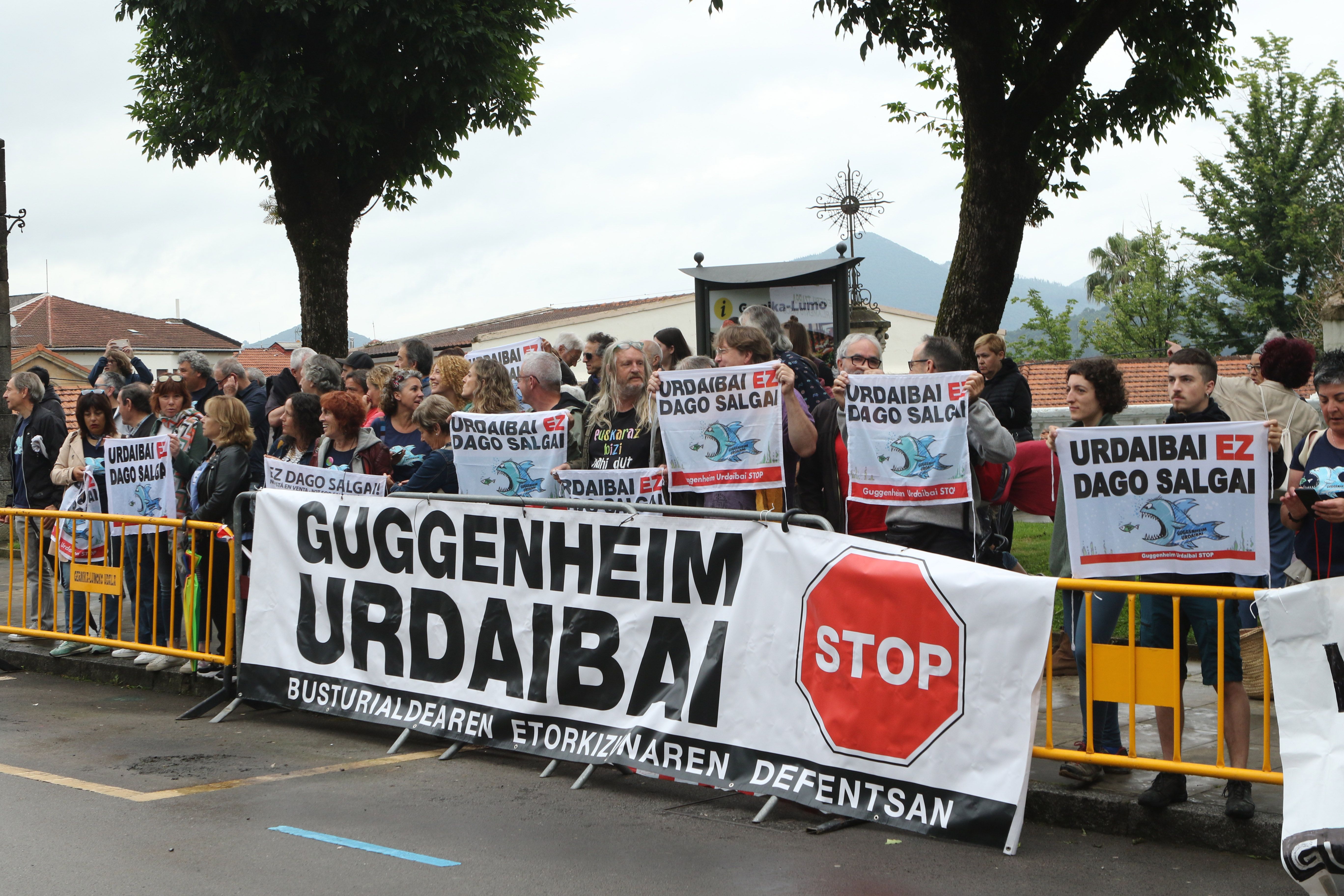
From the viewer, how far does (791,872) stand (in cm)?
505

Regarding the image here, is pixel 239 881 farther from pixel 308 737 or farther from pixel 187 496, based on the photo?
pixel 187 496

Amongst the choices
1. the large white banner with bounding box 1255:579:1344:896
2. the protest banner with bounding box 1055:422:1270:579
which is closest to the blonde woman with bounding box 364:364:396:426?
the protest banner with bounding box 1055:422:1270:579

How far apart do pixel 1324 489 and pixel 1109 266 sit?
102 meters

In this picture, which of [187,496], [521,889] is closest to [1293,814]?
[521,889]

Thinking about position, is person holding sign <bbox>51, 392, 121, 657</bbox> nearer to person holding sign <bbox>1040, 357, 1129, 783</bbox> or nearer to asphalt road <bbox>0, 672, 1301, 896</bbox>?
asphalt road <bbox>0, 672, 1301, 896</bbox>

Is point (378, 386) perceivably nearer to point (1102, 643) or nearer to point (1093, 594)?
point (1093, 594)

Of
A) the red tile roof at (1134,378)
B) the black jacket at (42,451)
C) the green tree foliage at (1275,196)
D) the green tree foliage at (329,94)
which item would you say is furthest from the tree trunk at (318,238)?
the green tree foliage at (1275,196)

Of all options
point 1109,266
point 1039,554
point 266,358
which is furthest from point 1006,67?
point 1109,266

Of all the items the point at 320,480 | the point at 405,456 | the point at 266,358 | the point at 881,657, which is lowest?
the point at 881,657

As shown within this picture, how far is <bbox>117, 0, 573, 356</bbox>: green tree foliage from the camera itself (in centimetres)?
1981

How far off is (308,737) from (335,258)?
15283 millimetres

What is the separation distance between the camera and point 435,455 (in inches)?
311

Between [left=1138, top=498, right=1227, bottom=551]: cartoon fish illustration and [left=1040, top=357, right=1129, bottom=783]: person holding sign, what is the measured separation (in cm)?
34

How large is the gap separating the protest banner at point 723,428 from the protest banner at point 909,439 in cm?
44
